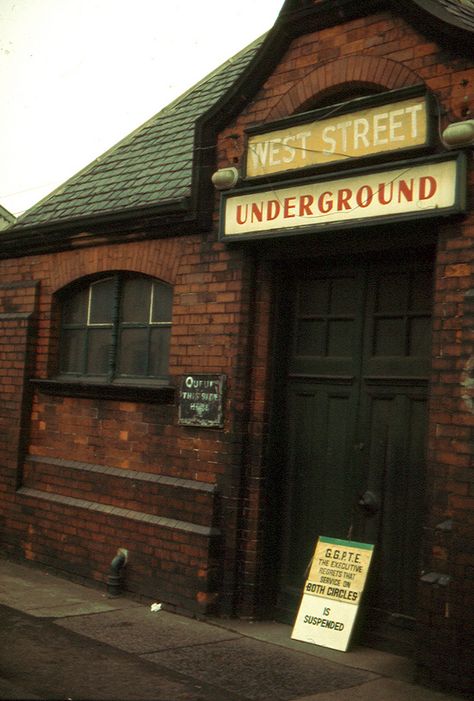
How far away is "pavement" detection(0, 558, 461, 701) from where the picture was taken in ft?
16.8

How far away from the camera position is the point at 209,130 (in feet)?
24.5

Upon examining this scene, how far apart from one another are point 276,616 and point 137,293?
3.27m

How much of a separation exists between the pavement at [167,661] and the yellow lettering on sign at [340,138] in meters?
3.55

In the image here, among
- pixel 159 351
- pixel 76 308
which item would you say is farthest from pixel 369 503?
pixel 76 308

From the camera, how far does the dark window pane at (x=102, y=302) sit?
28.1 ft

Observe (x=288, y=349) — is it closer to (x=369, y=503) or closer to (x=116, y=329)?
(x=369, y=503)

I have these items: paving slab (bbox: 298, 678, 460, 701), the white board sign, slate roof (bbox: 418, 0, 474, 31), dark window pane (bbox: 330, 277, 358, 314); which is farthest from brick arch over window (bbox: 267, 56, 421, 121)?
paving slab (bbox: 298, 678, 460, 701)

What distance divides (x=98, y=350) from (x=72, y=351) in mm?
489

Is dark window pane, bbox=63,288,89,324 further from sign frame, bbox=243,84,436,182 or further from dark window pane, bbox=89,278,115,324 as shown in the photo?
sign frame, bbox=243,84,436,182

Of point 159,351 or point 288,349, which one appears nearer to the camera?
point 288,349

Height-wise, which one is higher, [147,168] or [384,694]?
[147,168]

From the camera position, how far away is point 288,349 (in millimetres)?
7133

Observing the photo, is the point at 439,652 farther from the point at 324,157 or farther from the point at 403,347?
the point at 324,157

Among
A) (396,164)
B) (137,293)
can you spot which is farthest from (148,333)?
(396,164)
